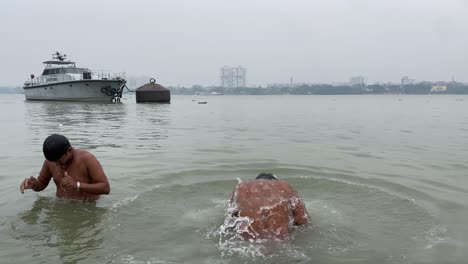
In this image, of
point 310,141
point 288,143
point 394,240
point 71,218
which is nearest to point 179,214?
point 71,218

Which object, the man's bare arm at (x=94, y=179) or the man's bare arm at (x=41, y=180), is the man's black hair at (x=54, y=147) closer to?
the man's bare arm at (x=94, y=179)

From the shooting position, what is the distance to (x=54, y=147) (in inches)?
190

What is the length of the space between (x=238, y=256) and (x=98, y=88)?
39.6 metres

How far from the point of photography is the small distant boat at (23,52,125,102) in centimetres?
4069

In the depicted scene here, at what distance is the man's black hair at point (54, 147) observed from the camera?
190 inches

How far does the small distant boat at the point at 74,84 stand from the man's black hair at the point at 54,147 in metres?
37.3

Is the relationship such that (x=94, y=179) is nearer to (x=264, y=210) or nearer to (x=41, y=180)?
(x=41, y=180)

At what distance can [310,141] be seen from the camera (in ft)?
46.6

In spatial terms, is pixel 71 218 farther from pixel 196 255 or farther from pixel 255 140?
pixel 255 140

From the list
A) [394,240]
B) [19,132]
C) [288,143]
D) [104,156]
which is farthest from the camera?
[19,132]

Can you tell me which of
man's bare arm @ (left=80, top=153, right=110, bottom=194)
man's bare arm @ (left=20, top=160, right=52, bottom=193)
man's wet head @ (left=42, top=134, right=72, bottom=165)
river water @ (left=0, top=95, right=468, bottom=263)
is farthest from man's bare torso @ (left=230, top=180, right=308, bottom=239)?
man's bare arm @ (left=20, top=160, right=52, bottom=193)

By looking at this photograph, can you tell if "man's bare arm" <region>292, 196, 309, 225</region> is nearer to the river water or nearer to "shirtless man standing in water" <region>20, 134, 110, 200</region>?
the river water

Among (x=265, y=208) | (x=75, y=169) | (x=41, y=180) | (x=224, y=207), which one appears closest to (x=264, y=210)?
(x=265, y=208)

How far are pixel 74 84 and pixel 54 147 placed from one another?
38530mm
